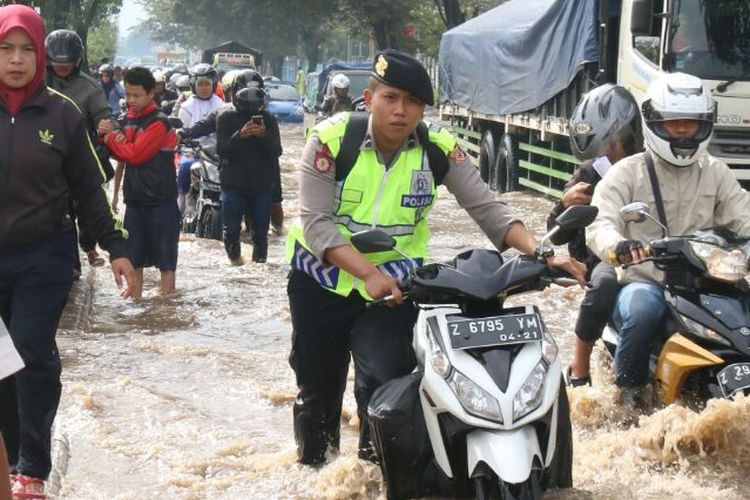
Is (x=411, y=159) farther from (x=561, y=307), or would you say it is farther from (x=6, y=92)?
(x=561, y=307)

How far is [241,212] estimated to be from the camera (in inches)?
439

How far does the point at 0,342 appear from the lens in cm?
326

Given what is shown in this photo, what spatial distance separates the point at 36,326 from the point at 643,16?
8.64 metres

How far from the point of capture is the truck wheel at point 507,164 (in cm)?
1911

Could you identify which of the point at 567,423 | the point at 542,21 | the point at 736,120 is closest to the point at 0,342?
the point at 567,423

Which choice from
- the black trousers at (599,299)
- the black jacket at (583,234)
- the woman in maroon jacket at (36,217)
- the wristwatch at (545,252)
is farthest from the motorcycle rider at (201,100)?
the wristwatch at (545,252)

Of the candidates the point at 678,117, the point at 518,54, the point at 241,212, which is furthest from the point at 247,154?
the point at 518,54

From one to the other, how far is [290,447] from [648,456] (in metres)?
1.65

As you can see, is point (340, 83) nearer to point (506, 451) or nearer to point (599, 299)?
point (599, 299)

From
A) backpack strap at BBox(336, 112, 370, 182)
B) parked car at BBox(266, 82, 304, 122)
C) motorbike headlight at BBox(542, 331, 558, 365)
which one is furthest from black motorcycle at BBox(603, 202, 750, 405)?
parked car at BBox(266, 82, 304, 122)

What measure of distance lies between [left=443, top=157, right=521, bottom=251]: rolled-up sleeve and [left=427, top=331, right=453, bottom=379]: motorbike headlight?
0.65 m

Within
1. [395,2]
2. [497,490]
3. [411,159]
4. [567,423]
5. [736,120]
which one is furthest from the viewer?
[395,2]

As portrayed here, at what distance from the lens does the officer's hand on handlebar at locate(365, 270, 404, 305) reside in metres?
4.12

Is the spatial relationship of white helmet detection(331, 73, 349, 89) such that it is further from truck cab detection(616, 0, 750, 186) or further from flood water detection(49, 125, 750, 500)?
flood water detection(49, 125, 750, 500)
